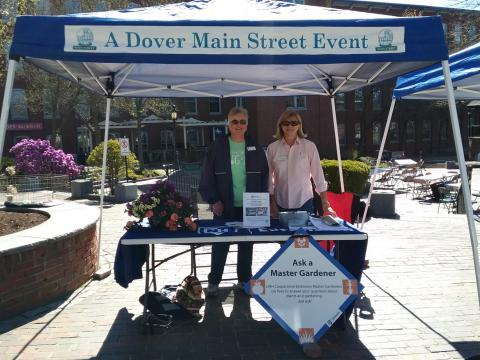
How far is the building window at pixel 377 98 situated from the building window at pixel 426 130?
5074mm

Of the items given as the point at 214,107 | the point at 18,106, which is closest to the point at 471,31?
the point at 214,107

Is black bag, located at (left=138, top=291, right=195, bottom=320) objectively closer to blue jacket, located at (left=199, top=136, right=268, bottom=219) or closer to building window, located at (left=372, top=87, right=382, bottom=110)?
blue jacket, located at (left=199, top=136, right=268, bottom=219)

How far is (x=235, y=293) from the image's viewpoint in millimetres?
4734

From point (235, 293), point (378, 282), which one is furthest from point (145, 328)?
point (378, 282)

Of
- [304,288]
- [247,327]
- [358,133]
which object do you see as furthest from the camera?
[358,133]

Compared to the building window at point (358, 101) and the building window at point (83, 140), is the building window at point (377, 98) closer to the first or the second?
the building window at point (358, 101)

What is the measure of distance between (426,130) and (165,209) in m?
39.4

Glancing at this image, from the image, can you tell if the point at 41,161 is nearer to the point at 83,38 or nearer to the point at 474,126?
the point at 83,38

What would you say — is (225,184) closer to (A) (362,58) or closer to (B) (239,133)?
(B) (239,133)

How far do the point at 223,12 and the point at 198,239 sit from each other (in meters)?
1.89

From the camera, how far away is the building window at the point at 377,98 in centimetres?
3565

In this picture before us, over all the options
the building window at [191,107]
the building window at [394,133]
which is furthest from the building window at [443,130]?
the building window at [191,107]

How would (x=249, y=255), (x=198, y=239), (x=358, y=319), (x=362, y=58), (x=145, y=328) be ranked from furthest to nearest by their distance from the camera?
(x=249, y=255), (x=358, y=319), (x=145, y=328), (x=198, y=239), (x=362, y=58)

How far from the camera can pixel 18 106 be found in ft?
108
